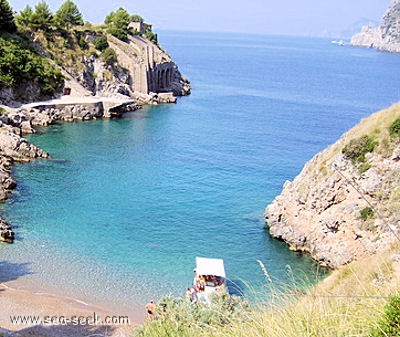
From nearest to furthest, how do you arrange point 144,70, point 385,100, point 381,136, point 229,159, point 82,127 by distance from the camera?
point 381,136, point 229,159, point 82,127, point 144,70, point 385,100

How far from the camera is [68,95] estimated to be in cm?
6041

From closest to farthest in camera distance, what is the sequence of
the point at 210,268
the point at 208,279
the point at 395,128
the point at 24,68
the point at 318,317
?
the point at 318,317 → the point at 208,279 → the point at 210,268 → the point at 395,128 → the point at 24,68

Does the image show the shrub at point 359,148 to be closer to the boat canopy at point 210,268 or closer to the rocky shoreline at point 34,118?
the boat canopy at point 210,268

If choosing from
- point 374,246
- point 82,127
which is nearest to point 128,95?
point 82,127

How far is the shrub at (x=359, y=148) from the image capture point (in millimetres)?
25703

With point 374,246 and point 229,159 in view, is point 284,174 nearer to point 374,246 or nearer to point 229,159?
point 229,159

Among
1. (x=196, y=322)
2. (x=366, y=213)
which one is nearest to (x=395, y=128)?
(x=366, y=213)

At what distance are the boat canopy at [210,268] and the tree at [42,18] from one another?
53.0 metres

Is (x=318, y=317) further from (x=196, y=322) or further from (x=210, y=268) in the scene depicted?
(x=210, y=268)

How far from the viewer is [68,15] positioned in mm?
72438

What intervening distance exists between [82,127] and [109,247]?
3001 centimetres

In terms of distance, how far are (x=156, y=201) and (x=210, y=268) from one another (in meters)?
11.3

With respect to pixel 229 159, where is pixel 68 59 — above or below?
above

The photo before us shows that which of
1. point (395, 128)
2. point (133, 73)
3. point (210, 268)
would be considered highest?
point (133, 73)
